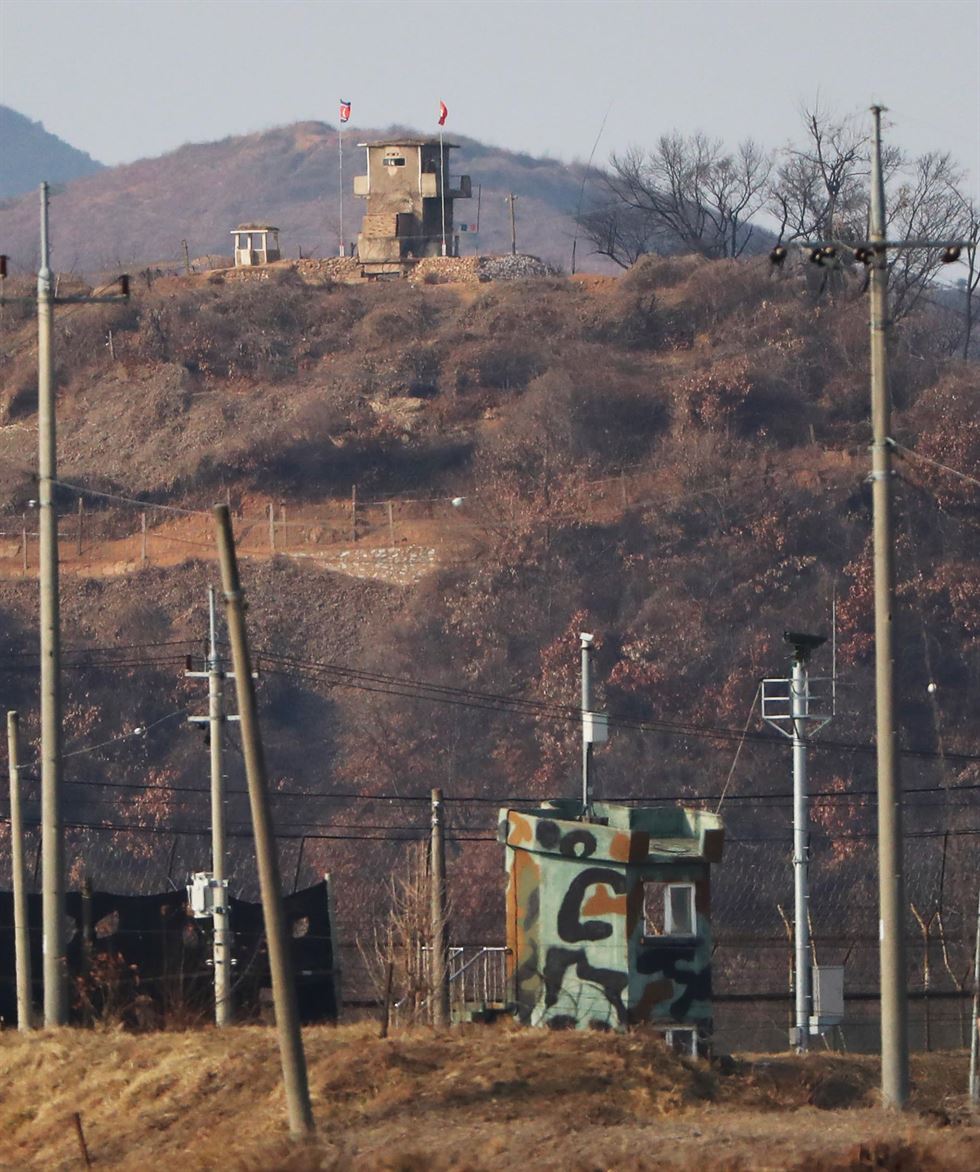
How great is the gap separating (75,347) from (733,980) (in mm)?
42334

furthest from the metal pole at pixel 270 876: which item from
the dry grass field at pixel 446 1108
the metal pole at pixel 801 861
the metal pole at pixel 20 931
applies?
the metal pole at pixel 801 861

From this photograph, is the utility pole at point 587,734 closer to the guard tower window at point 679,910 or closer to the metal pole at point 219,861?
the guard tower window at point 679,910

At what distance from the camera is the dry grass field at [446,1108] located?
45.1 feet

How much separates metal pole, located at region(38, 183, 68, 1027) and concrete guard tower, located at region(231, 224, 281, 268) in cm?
6155

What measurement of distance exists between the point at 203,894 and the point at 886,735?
11987mm

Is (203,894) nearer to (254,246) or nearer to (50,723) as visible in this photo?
(50,723)

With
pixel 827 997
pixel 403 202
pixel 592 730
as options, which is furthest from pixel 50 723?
pixel 403 202

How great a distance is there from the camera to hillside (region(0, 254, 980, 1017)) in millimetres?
48469

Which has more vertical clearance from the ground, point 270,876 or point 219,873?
point 270,876

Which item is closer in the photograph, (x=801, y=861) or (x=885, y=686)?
(x=885, y=686)

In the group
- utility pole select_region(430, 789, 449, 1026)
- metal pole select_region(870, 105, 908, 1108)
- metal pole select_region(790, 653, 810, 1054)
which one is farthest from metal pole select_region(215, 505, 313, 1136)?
metal pole select_region(790, 653, 810, 1054)

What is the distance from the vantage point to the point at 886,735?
53.8 feet

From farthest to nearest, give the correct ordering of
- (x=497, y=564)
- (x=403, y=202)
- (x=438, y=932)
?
(x=403, y=202)
(x=497, y=564)
(x=438, y=932)

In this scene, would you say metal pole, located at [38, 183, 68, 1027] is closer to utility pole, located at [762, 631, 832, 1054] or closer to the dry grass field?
the dry grass field
